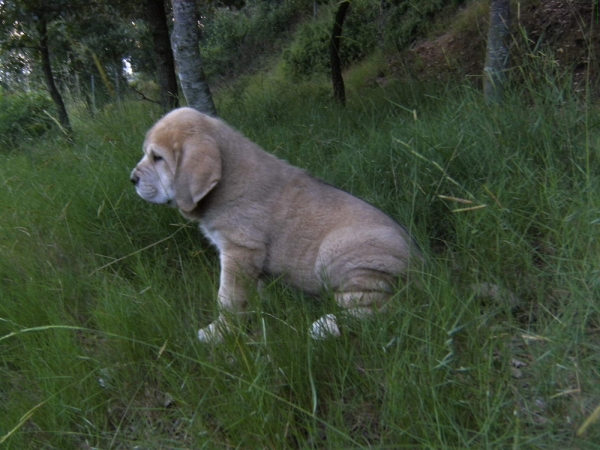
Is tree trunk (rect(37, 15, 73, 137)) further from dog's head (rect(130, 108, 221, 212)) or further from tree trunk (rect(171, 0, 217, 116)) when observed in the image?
dog's head (rect(130, 108, 221, 212))

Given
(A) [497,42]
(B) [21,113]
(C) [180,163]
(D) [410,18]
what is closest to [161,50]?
(B) [21,113]

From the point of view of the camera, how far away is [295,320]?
2.95 meters

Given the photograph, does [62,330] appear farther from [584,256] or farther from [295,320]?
[584,256]

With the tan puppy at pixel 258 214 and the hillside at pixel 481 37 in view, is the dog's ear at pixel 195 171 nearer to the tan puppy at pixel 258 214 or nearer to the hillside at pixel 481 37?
the tan puppy at pixel 258 214

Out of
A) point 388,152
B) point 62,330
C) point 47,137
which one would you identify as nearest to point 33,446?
point 62,330

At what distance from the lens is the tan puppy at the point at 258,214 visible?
11.1ft

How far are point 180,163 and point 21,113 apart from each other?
313 inches

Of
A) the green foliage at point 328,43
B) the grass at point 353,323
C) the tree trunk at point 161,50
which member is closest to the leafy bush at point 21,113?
the tree trunk at point 161,50

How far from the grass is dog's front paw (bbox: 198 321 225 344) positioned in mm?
51

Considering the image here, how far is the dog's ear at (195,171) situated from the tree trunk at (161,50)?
4183mm

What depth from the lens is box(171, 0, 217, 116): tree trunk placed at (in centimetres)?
545

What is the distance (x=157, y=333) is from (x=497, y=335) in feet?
5.45

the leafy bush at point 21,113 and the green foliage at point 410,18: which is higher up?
the leafy bush at point 21,113

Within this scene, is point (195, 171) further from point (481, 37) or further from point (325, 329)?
point (481, 37)
